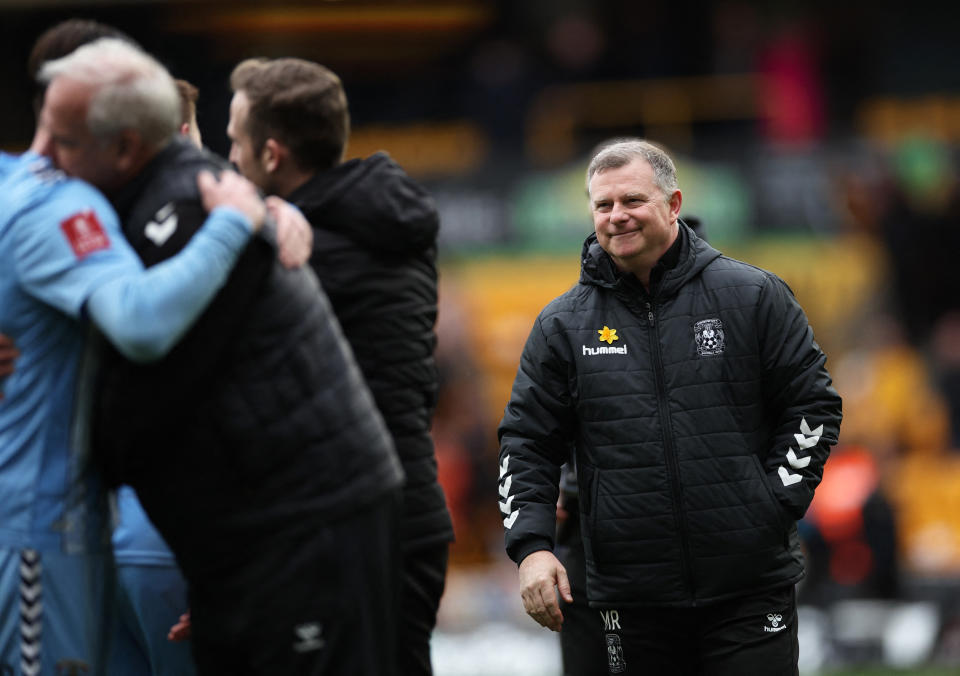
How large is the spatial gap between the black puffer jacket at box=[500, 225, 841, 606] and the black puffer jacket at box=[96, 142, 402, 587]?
113 cm

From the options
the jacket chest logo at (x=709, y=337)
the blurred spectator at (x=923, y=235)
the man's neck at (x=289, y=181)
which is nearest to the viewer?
the man's neck at (x=289, y=181)

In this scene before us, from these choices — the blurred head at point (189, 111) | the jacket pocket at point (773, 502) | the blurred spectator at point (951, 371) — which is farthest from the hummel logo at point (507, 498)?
the blurred spectator at point (951, 371)

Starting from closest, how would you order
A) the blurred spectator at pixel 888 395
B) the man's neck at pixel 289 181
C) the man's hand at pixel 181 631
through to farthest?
1. the man's hand at pixel 181 631
2. the man's neck at pixel 289 181
3. the blurred spectator at pixel 888 395

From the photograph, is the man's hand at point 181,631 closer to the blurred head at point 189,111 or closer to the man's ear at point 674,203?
the blurred head at point 189,111

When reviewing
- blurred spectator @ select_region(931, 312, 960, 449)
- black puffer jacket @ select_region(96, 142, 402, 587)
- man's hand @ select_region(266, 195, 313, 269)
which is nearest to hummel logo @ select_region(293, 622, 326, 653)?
black puffer jacket @ select_region(96, 142, 402, 587)

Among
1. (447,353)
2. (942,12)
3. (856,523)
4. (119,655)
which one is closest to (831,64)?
(942,12)

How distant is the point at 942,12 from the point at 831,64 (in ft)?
7.21

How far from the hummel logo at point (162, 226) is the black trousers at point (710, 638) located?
6.20 feet

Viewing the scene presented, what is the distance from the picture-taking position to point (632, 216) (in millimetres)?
4629

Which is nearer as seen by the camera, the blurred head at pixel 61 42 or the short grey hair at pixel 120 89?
the short grey hair at pixel 120 89

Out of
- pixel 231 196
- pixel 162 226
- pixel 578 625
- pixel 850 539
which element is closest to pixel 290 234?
pixel 231 196

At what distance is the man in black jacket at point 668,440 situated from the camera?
4.47 meters

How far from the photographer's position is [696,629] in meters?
4.57

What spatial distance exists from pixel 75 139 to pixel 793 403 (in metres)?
2.24
